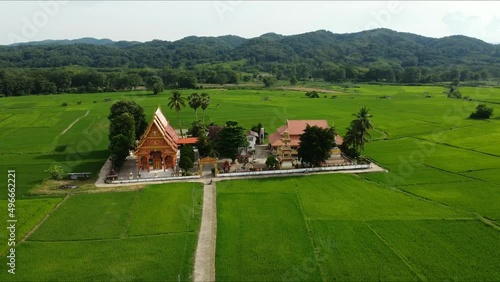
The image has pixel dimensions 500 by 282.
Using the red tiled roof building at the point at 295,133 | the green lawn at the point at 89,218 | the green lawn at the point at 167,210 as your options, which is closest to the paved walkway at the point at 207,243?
the green lawn at the point at 167,210

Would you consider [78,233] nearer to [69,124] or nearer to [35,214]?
[35,214]

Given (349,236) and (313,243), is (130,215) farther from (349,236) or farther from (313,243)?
(349,236)

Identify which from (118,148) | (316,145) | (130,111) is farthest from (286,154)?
(130,111)

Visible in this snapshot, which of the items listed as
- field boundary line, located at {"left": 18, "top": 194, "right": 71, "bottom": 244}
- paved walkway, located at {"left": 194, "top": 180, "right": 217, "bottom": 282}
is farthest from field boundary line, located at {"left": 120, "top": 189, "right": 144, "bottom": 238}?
field boundary line, located at {"left": 18, "top": 194, "right": 71, "bottom": 244}

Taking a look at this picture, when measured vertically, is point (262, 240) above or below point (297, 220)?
below

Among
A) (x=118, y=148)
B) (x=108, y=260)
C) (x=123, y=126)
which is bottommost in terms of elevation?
(x=108, y=260)
